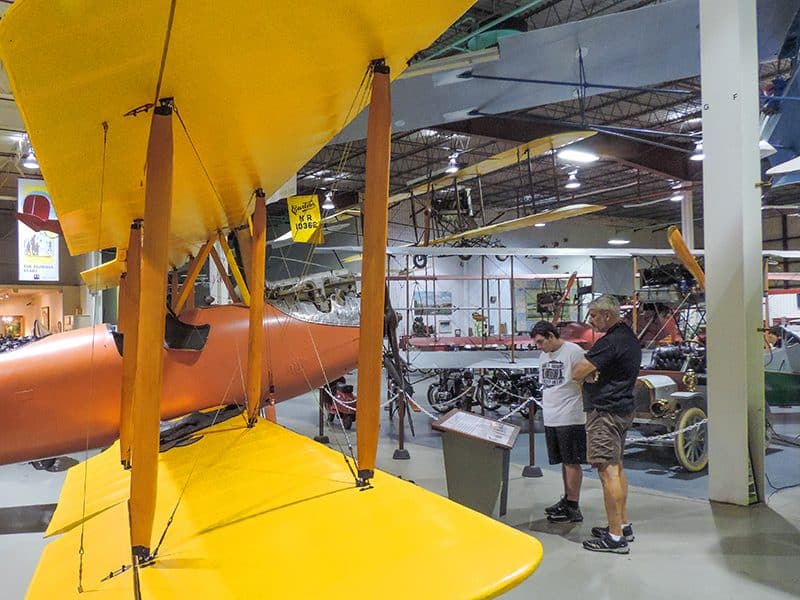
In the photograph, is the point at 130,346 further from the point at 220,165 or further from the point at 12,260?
the point at 12,260

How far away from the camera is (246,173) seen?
121 inches

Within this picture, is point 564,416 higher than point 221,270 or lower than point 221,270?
lower

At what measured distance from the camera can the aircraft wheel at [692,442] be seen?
5688 mm

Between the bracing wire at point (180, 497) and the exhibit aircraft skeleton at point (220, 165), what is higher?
the exhibit aircraft skeleton at point (220, 165)

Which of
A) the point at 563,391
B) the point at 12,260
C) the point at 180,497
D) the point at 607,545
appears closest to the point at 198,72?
the point at 180,497

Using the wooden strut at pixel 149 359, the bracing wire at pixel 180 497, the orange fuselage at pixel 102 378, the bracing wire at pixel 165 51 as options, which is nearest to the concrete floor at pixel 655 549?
the orange fuselage at pixel 102 378

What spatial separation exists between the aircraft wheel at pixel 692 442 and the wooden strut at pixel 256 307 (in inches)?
166

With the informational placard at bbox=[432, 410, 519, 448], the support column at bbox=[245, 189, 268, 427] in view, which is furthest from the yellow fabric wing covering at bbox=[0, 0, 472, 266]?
the informational placard at bbox=[432, 410, 519, 448]

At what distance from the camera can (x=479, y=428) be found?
14.3 feet

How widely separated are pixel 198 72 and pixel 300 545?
1.56 metres

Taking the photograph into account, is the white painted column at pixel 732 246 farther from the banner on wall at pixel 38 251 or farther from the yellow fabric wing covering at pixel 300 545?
the banner on wall at pixel 38 251

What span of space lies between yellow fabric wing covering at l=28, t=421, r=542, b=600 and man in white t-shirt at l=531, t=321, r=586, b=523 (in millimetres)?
2269

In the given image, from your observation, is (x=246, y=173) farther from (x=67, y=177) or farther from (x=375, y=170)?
(x=375, y=170)

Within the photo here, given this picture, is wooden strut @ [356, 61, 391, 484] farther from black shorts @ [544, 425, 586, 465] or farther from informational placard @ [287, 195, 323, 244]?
informational placard @ [287, 195, 323, 244]
